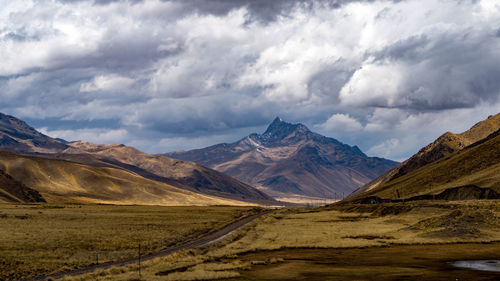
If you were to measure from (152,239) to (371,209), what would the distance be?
304 feet

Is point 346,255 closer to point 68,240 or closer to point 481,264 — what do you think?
point 481,264

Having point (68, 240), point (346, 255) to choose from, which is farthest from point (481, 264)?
point (68, 240)

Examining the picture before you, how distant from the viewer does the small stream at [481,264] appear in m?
52.8

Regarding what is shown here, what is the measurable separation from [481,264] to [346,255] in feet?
53.5

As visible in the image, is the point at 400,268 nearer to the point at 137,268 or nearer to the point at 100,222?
the point at 137,268

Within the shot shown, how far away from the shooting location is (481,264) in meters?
56.0

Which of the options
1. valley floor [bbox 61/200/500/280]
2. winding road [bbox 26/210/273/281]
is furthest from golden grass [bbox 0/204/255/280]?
valley floor [bbox 61/200/500/280]

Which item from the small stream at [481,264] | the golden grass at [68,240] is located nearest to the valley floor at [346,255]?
the small stream at [481,264]

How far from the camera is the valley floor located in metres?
49.8

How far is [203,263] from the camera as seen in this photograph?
2295 inches

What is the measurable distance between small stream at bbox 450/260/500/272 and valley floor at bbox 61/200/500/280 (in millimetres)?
1754

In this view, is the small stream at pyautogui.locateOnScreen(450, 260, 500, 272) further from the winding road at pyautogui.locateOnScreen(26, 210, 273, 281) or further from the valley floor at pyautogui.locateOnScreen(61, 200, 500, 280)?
the winding road at pyautogui.locateOnScreen(26, 210, 273, 281)

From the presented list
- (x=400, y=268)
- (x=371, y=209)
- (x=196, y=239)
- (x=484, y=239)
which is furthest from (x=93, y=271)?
(x=371, y=209)

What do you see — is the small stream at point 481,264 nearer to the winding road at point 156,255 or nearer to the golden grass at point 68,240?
the winding road at point 156,255
